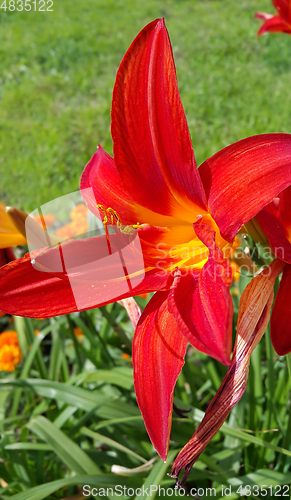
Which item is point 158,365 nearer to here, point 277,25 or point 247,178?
point 247,178

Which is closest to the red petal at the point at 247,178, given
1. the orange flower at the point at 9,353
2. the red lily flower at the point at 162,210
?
the red lily flower at the point at 162,210

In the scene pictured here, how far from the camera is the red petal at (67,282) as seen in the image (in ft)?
2.56

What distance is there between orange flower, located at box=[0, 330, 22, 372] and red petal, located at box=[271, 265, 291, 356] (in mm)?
1098

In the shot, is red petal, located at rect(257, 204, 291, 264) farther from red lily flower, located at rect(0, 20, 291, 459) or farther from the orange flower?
the orange flower

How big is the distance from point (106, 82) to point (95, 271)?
362 cm

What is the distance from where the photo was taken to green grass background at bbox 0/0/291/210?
3311mm

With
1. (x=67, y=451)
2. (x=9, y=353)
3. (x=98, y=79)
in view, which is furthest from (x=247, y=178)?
(x=98, y=79)

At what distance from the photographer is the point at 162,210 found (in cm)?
89

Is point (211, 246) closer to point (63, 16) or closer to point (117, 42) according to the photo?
point (117, 42)

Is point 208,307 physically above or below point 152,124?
below

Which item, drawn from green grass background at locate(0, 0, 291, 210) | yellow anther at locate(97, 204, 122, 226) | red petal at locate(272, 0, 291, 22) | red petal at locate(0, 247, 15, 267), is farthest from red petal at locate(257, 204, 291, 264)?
green grass background at locate(0, 0, 291, 210)

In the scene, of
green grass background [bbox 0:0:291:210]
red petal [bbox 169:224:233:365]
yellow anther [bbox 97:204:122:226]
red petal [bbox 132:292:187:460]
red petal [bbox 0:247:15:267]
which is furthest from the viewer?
green grass background [bbox 0:0:291:210]

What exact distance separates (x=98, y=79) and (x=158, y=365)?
3.87 metres

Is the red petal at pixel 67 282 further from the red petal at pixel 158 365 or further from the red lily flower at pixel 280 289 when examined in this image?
the red lily flower at pixel 280 289
